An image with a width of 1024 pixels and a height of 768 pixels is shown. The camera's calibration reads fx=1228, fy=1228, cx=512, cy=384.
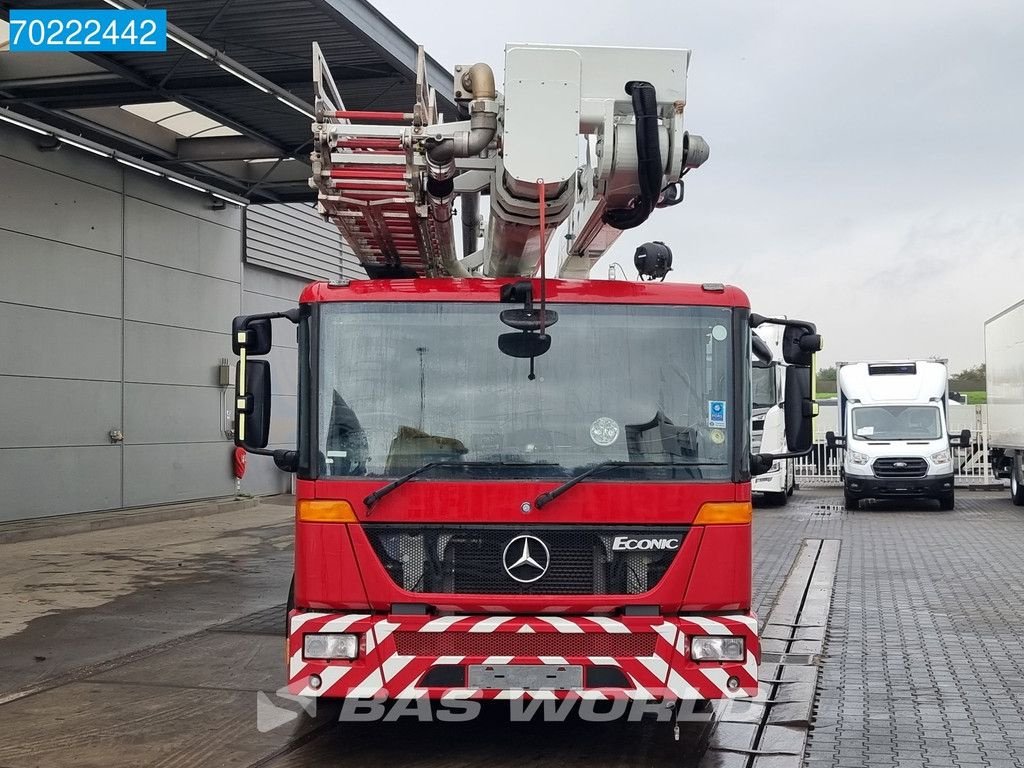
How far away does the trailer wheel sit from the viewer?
80.3 ft

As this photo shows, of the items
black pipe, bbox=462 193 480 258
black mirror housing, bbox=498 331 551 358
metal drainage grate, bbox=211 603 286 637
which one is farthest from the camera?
metal drainage grate, bbox=211 603 286 637

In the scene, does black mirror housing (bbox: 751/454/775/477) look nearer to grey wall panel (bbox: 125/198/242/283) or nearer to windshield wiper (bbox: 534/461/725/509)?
windshield wiper (bbox: 534/461/725/509)

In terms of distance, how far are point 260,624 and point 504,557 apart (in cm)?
489

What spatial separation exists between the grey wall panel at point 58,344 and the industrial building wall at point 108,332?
0.02 meters

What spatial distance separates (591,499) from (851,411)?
2062 centimetres

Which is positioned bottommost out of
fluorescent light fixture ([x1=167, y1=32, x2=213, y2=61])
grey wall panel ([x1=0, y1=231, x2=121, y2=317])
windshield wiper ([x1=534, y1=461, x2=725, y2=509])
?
windshield wiper ([x1=534, y1=461, x2=725, y2=509])

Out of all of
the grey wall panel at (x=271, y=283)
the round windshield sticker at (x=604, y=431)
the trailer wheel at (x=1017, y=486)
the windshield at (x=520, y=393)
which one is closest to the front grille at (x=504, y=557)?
the windshield at (x=520, y=393)

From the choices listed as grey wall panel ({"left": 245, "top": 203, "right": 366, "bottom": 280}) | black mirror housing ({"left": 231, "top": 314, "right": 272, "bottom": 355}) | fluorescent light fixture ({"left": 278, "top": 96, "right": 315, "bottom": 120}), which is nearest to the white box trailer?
grey wall panel ({"left": 245, "top": 203, "right": 366, "bottom": 280})

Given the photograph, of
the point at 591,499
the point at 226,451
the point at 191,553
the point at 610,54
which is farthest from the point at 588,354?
the point at 226,451

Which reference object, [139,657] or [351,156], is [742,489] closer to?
[351,156]

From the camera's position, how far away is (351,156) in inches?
246

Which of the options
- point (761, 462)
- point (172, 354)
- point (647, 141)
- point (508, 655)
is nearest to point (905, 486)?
point (172, 354)

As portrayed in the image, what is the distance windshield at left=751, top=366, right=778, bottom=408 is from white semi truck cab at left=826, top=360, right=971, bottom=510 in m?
3.20

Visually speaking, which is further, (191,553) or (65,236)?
(65,236)
